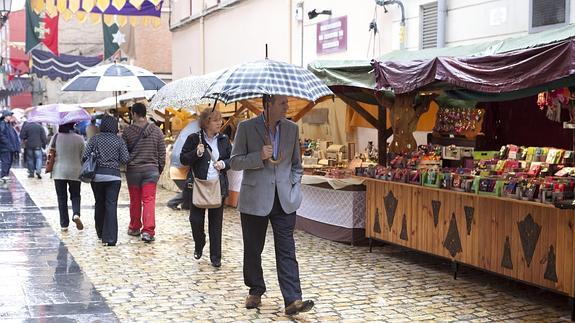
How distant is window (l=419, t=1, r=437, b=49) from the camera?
11867mm

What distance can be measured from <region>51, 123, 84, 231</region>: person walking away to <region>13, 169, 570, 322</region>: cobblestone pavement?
0.74 meters

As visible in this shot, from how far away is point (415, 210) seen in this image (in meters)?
9.33

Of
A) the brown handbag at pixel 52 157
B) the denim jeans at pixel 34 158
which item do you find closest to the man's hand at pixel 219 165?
the brown handbag at pixel 52 157

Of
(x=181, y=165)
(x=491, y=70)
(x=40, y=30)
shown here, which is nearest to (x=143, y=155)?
(x=181, y=165)

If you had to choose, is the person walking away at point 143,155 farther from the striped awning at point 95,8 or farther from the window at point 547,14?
the striped awning at point 95,8

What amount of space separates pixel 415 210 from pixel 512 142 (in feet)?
7.76

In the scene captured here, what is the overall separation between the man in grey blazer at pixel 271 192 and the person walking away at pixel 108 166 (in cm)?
384

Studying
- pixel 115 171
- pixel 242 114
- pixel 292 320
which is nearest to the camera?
pixel 292 320

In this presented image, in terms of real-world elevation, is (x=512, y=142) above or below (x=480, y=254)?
above

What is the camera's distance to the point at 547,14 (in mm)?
9539

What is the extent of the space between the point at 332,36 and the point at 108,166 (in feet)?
19.1

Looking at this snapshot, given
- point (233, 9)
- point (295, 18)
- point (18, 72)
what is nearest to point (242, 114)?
point (295, 18)

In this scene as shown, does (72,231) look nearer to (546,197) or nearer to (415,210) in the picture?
(415,210)

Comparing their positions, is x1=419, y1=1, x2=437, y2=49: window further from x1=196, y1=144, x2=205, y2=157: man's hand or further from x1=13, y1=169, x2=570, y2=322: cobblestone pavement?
x1=196, y1=144, x2=205, y2=157: man's hand
